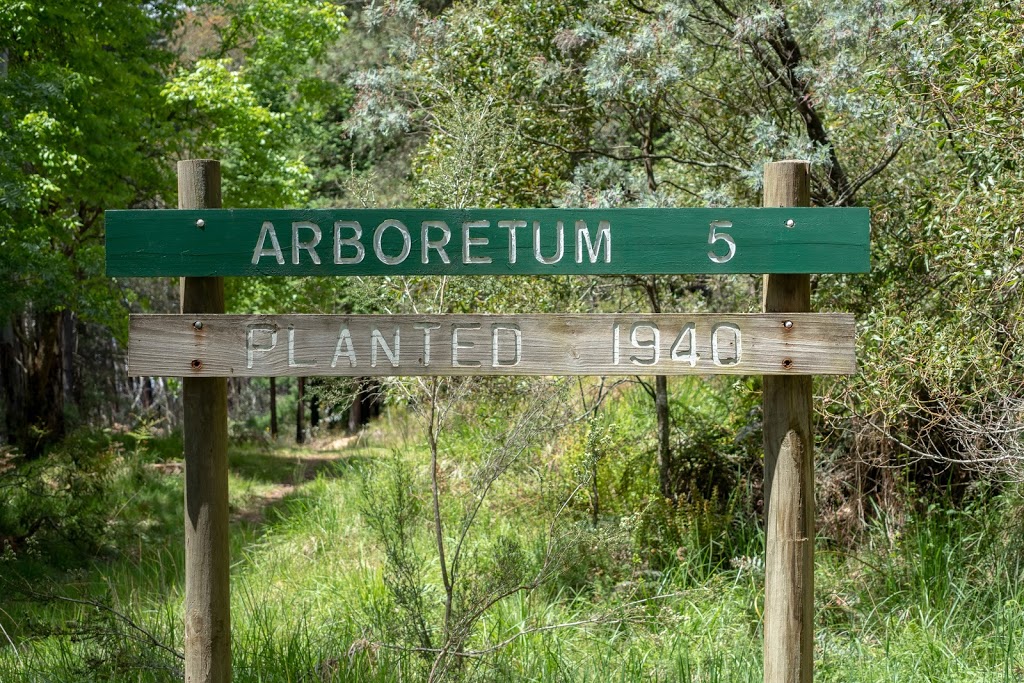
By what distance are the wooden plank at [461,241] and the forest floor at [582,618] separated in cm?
163

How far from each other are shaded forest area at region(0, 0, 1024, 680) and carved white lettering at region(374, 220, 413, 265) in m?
1.27

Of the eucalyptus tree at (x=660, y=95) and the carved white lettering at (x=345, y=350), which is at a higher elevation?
the eucalyptus tree at (x=660, y=95)

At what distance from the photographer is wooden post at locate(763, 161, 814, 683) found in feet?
10.8

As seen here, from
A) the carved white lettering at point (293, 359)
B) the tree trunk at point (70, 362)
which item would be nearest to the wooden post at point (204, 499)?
the carved white lettering at point (293, 359)

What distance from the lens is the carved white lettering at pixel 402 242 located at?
3299 millimetres

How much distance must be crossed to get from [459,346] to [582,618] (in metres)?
2.87

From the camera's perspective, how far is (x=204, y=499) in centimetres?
338

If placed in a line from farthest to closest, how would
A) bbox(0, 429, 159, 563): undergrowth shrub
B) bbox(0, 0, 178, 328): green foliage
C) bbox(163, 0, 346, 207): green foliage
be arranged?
bbox(163, 0, 346, 207): green foliage
bbox(0, 0, 178, 328): green foliage
bbox(0, 429, 159, 563): undergrowth shrub

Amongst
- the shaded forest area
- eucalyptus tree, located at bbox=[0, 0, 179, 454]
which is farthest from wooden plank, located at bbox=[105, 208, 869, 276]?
eucalyptus tree, located at bbox=[0, 0, 179, 454]

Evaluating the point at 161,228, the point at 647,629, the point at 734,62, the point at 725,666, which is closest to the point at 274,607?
the point at 647,629

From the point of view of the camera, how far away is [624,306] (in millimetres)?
8344

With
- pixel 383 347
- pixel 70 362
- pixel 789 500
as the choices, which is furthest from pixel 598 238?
pixel 70 362

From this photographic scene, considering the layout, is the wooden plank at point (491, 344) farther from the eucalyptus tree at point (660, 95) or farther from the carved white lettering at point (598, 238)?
the eucalyptus tree at point (660, 95)

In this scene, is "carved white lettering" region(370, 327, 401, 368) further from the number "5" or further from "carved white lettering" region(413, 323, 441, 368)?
the number "5"
